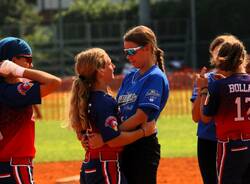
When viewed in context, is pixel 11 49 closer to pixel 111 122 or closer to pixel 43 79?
pixel 43 79

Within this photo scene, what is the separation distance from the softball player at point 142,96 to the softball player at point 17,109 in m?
0.76

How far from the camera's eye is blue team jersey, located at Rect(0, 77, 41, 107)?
206 inches

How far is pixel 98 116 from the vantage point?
544 cm

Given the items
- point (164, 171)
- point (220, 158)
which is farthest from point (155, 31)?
point (220, 158)

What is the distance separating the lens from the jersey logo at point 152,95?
5.62m

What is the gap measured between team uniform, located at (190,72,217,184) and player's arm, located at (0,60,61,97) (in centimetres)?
217

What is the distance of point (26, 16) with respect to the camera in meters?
64.8

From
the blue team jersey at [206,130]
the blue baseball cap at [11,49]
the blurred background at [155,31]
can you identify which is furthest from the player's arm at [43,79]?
the blurred background at [155,31]

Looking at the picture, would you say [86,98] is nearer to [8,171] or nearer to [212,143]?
[8,171]

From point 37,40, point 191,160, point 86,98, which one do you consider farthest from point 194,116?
point 37,40

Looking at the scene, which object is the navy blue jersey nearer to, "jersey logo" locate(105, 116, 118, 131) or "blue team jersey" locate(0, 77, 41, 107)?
"jersey logo" locate(105, 116, 118, 131)

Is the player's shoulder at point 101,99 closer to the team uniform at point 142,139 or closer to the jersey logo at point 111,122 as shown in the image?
the jersey logo at point 111,122

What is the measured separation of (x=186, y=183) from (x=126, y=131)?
5.48 m

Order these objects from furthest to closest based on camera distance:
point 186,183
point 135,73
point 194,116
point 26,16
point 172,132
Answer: point 26,16 < point 172,132 < point 186,183 < point 194,116 < point 135,73
